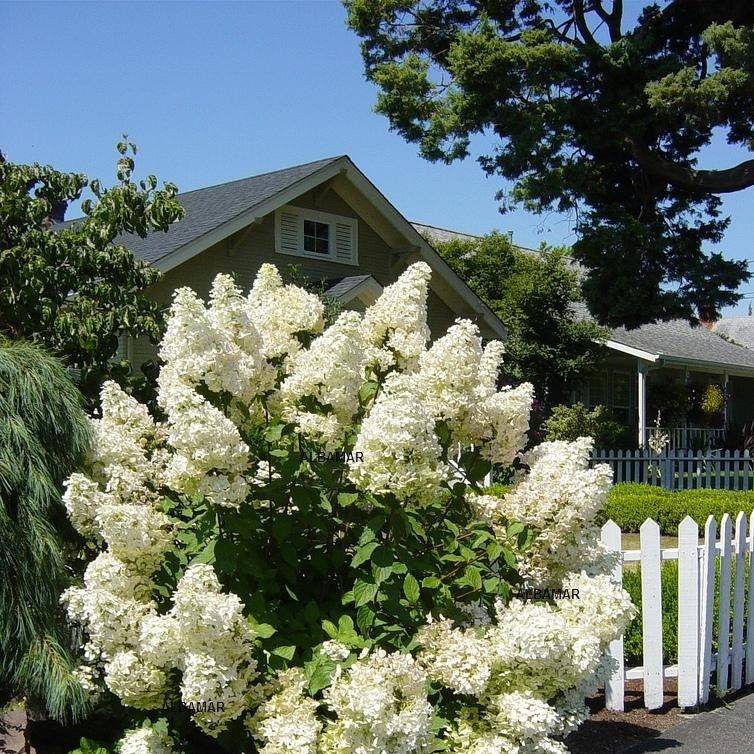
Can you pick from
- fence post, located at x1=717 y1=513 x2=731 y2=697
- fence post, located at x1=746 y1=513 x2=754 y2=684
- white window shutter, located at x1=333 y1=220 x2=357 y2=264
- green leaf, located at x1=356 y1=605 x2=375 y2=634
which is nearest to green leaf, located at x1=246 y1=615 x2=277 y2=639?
green leaf, located at x1=356 y1=605 x2=375 y2=634

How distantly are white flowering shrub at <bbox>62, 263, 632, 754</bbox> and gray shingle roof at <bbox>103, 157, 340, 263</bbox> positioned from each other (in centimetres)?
974

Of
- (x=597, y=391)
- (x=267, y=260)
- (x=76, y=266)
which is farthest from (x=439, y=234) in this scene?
(x=76, y=266)

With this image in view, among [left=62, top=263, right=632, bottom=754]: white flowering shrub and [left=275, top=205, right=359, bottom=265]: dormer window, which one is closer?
[left=62, top=263, right=632, bottom=754]: white flowering shrub

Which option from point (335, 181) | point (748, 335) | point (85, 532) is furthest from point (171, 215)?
point (748, 335)

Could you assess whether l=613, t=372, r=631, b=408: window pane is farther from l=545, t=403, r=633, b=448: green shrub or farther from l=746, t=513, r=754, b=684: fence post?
l=746, t=513, r=754, b=684: fence post

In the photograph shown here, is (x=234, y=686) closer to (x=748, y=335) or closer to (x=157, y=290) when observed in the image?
(x=157, y=290)

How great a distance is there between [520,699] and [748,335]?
44.3m

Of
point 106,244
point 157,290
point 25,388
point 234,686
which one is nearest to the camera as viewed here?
point 234,686

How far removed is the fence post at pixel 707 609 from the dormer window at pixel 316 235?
37.0 feet

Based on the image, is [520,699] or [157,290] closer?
[520,699]

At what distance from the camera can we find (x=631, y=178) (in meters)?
17.0

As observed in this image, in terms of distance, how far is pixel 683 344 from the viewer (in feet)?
84.5

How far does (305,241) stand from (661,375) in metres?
14.0

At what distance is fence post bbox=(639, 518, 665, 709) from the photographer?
17.1 feet
